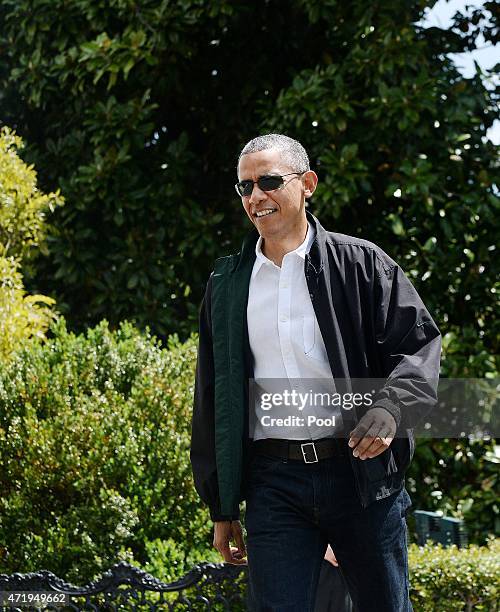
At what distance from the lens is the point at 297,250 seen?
2.94m

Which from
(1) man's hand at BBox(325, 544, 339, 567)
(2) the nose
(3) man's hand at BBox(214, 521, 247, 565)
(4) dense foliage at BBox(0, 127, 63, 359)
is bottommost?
(1) man's hand at BBox(325, 544, 339, 567)

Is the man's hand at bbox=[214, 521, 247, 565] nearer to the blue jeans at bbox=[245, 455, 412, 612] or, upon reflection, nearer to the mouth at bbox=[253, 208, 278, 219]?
the blue jeans at bbox=[245, 455, 412, 612]

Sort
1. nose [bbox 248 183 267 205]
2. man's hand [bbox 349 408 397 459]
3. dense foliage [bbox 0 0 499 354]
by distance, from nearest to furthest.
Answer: man's hand [bbox 349 408 397 459] < nose [bbox 248 183 267 205] < dense foliage [bbox 0 0 499 354]

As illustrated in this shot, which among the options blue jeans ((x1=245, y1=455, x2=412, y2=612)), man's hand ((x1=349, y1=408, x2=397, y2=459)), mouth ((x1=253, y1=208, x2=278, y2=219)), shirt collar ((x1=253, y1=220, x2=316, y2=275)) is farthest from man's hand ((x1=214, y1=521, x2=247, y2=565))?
mouth ((x1=253, y1=208, x2=278, y2=219))

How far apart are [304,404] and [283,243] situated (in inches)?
19.8

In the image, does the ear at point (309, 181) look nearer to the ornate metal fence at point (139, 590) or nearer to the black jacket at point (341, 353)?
the black jacket at point (341, 353)

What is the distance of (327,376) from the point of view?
9.14 feet

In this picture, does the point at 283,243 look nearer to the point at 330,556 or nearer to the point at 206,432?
the point at 206,432

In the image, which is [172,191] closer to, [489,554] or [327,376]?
[489,554]

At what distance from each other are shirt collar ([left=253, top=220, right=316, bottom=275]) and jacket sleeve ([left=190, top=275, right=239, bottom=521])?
18cm

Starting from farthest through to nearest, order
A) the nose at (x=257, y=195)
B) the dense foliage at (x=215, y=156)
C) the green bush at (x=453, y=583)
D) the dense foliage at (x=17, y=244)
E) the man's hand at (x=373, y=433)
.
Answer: the dense foliage at (x=215, y=156) < the dense foliage at (x=17, y=244) < the green bush at (x=453, y=583) < the nose at (x=257, y=195) < the man's hand at (x=373, y=433)

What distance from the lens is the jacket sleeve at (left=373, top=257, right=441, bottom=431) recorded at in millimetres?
2604

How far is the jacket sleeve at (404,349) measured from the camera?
2604 mm
